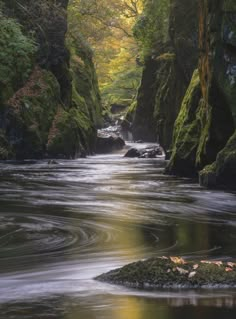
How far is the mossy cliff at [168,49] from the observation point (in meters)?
21.2

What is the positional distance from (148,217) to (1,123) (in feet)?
42.5

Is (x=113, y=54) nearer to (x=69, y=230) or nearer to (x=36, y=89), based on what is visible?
(x=36, y=89)

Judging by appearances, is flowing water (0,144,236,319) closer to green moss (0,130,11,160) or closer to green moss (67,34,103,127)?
green moss (0,130,11,160)

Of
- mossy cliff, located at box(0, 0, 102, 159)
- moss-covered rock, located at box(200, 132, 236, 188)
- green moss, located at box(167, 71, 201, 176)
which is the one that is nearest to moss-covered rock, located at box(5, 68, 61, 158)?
mossy cliff, located at box(0, 0, 102, 159)

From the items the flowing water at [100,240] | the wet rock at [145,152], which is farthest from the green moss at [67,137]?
the flowing water at [100,240]

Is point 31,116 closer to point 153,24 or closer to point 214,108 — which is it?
point 153,24

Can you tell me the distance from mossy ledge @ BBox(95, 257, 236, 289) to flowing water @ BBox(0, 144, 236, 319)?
128mm

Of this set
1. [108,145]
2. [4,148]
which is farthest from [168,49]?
[4,148]

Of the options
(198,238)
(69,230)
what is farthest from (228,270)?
(69,230)

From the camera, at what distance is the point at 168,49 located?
987 inches

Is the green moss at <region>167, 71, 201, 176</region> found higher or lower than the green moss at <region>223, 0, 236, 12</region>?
lower

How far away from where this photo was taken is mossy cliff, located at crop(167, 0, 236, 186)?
42.8ft

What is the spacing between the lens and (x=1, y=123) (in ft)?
69.3

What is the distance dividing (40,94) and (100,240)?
1632cm
